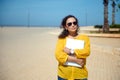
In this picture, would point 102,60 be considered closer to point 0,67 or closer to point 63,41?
point 0,67

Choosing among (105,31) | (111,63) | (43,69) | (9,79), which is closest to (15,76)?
(9,79)

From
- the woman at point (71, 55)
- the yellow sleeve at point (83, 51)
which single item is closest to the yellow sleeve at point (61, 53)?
the woman at point (71, 55)

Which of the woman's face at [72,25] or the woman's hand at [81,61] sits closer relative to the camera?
the woman's hand at [81,61]

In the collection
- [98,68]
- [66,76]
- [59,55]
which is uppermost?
[59,55]

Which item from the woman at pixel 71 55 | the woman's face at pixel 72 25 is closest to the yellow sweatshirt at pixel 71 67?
the woman at pixel 71 55

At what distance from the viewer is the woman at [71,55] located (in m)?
4.41

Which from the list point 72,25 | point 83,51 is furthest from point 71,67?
point 72,25

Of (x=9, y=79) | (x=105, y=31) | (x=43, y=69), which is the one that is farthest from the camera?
(x=105, y=31)

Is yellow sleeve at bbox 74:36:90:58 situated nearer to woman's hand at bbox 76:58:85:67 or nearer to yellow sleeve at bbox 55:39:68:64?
woman's hand at bbox 76:58:85:67

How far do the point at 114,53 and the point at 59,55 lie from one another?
9.54 metres

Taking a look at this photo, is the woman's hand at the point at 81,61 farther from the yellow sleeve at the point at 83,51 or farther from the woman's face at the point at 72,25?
the woman's face at the point at 72,25

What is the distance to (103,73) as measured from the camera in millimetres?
9398

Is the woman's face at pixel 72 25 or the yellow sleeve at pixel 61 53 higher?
the woman's face at pixel 72 25

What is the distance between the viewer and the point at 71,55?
14.9ft
